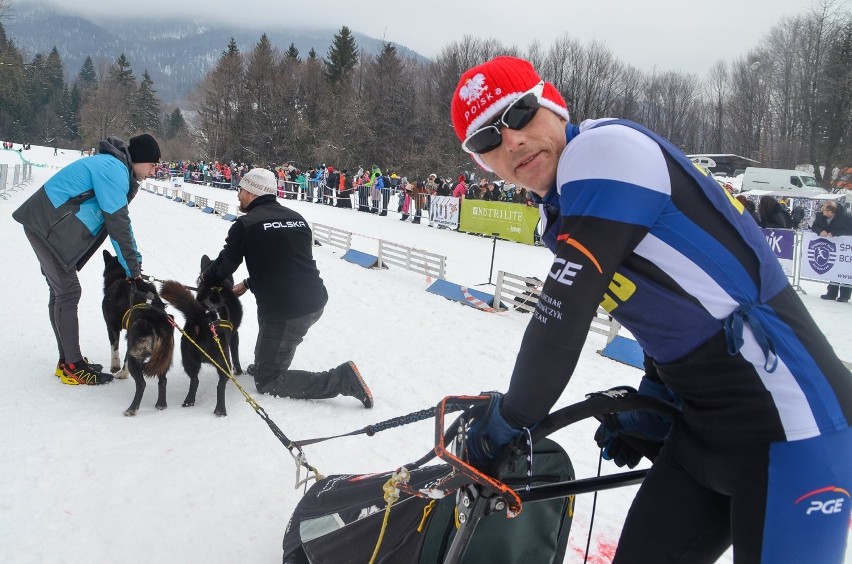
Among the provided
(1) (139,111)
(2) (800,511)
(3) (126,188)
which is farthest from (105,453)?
(1) (139,111)

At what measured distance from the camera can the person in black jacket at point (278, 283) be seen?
15.1ft

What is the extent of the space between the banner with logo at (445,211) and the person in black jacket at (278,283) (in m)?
15.0

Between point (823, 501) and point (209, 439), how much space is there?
12.2 ft

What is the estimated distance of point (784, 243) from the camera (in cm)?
1148

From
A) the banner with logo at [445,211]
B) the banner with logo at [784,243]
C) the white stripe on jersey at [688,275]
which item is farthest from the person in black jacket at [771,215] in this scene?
the white stripe on jersey at [688,275]

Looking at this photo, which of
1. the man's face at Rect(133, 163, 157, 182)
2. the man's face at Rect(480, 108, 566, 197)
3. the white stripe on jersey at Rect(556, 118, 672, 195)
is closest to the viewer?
the white stripe on jersey at Rect(556, 118, 672, 195)

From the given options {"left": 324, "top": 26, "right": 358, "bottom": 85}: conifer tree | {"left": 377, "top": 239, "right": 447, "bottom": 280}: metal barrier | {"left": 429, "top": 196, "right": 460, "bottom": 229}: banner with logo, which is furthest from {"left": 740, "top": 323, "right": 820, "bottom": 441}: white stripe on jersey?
{"left": 324, "top": 26, "right": 358, "bottom": 85}: conifer tree

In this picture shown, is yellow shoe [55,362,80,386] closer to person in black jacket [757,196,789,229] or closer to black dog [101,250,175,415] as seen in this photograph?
black dog [101,250,175,415]

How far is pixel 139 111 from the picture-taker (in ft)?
273

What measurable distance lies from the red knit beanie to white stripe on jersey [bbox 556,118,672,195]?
0.32 metres

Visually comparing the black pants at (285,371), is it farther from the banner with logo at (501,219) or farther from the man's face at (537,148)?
the banner with logo at (501,219)

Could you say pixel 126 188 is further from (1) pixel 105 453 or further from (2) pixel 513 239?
(2) pixel 513 239

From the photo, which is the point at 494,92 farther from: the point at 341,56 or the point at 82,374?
the point at 341,56

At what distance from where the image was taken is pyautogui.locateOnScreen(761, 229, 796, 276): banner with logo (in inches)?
448
